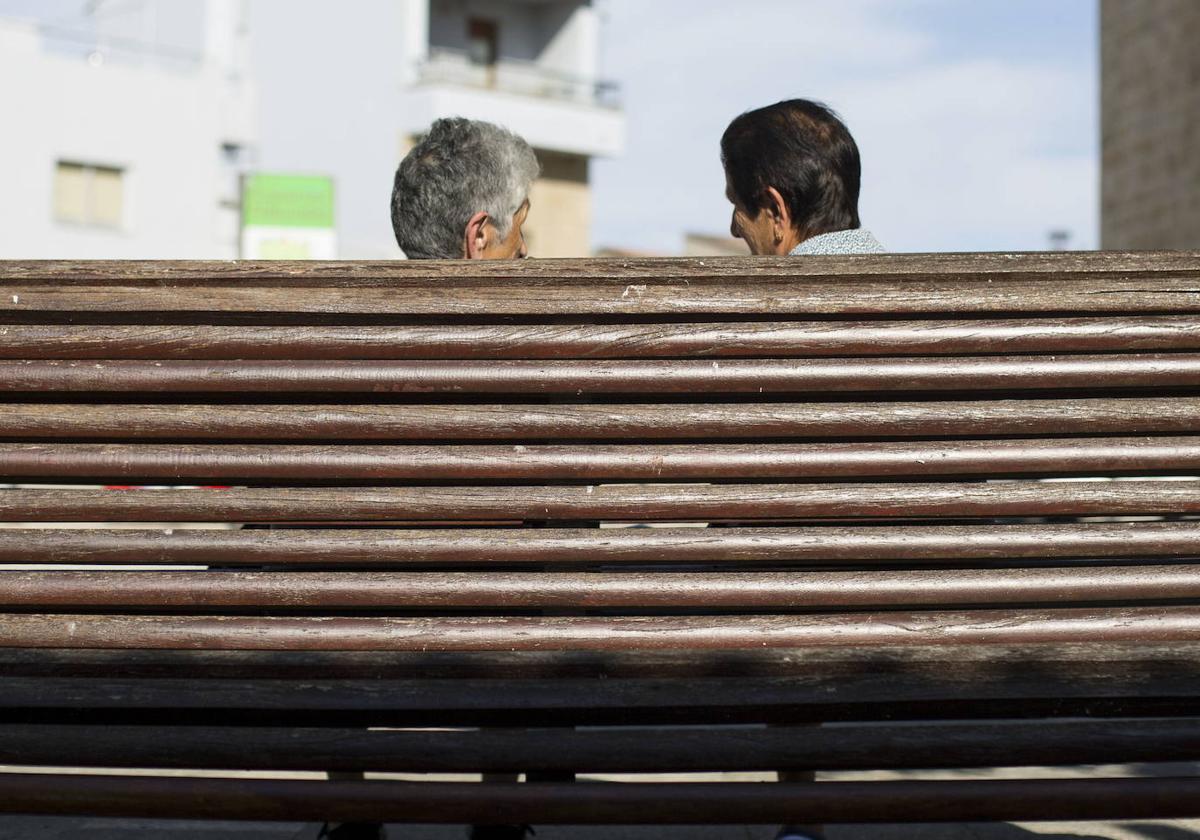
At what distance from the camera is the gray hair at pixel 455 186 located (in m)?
3.80

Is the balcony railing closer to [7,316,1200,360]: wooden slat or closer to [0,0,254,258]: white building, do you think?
[0,0,254,258]: white building

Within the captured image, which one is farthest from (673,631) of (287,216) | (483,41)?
(483,41)

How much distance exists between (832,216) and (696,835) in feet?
5.75

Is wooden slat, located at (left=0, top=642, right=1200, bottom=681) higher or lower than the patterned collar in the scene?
lower

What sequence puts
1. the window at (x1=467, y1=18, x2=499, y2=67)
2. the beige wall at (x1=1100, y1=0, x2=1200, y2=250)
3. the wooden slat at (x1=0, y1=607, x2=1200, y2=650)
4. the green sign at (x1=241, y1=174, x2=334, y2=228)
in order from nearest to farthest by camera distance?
the wooden slat at (x1=0, y1=607, x2=1200, y2=650) → the beige wall at (x1=1100, y1=0, x2=1200, y2=250) → the green sign at (x1=241, y1=174, x2=334, y2=228) → the window at (x1=467, y1=18, x2=499, y2=67)

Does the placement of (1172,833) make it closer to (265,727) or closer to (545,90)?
(265,727)

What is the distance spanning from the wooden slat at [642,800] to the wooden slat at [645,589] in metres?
0.30

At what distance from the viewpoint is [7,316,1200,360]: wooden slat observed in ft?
8.21

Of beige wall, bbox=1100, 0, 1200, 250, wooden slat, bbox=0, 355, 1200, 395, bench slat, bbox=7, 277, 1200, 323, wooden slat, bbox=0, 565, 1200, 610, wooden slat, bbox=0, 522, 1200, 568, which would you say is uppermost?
beige wall, bbox=1100, 0, 1200, 250

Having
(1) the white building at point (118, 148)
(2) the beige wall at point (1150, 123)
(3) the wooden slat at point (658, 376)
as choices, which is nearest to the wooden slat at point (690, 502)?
(3) the wooden slat at point (658, 376)

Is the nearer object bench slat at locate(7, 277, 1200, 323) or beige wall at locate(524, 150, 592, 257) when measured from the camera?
bench slat at locate(7, 277, 1200, 323)

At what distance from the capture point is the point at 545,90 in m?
29.8

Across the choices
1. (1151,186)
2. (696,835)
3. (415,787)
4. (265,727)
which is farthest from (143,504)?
(1151,186)

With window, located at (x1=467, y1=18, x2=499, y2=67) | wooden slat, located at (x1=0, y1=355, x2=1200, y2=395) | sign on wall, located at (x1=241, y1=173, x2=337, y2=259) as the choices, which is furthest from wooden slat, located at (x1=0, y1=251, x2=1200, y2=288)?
window, located at (x1=467, y1=18, x2=499, y2=67)
